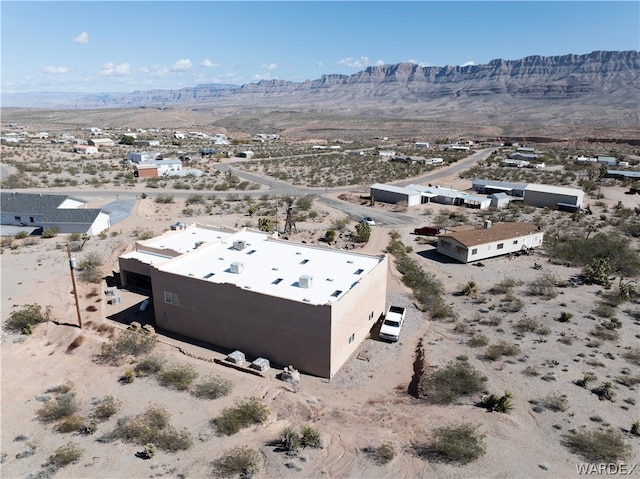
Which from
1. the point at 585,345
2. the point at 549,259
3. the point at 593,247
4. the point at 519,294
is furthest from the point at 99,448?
the point at 593,247

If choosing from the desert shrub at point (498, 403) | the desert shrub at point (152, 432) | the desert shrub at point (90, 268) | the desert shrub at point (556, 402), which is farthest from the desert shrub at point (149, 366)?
the desert shrub at point (556, 402)

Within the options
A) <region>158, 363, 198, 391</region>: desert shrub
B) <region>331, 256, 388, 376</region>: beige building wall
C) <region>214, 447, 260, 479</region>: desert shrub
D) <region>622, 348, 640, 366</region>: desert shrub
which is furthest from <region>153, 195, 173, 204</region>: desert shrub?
<region>622, 348, 640, 366</region>: desert shrub

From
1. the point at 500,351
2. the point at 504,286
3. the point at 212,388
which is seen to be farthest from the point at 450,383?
the point at 504,286

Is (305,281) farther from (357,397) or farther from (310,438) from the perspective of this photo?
(310,438)

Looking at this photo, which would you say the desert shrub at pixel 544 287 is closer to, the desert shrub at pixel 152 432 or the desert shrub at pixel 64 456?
the desert shrub at pixel 152 432

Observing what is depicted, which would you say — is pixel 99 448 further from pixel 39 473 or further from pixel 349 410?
pixel 349 410

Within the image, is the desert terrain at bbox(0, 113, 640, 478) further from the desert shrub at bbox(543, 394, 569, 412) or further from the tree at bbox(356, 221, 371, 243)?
the tree at bbox(356, 221, 371, 243)
